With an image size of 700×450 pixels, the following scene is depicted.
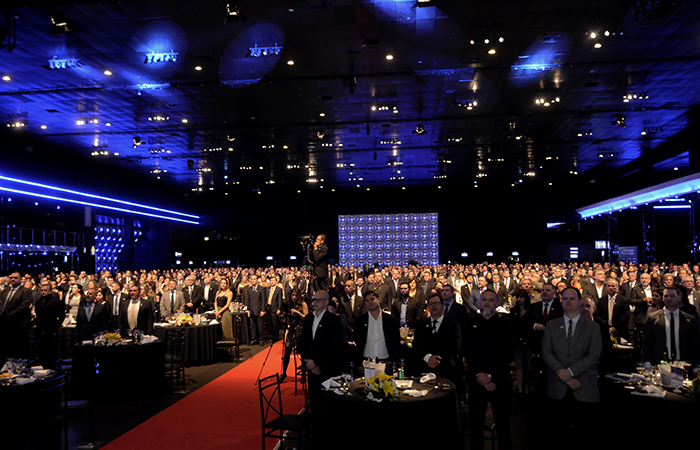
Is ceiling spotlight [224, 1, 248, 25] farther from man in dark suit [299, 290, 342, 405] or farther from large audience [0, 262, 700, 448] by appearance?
man in dark suit [299, 290, 342, 405]

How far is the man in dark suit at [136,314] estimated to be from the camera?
897cm

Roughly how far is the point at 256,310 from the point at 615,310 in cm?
802

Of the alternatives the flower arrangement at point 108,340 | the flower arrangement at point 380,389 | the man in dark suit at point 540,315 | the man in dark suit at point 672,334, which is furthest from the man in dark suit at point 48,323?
the man in dark suit at point 672,334

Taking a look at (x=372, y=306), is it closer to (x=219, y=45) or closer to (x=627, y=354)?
(x=627, y=354)

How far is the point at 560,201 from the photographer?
105 ft

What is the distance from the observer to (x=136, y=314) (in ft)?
31.1

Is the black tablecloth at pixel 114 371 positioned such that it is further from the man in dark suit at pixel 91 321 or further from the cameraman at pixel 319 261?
the cameraman at pixel 319 261

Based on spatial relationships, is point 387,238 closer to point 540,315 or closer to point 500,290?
point 500,290

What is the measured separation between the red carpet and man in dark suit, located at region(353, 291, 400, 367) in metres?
1.54

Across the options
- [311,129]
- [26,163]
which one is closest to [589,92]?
[311,129]

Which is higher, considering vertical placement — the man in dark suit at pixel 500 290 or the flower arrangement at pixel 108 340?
the man in dark suit at pixel 500 290

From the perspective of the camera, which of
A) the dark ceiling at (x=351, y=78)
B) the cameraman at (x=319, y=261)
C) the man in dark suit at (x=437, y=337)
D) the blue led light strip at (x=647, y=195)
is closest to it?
the man in dark suit at (x=437, y=337)

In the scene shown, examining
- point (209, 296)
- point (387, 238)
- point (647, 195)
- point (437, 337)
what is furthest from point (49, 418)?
point (387, 238)

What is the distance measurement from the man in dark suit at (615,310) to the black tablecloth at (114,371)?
7141 millimetres
